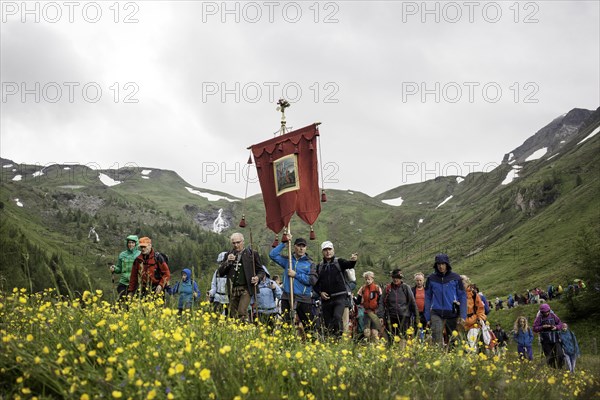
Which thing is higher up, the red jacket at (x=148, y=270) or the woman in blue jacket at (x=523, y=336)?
the red jacket at (x=148, y=270)

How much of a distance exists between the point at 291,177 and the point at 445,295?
186 inches

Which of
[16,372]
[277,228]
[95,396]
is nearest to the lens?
[95,396]

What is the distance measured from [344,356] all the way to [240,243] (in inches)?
Result: 224

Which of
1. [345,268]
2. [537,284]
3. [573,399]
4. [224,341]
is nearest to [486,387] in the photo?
[573,399]

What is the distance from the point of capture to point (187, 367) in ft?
13.7

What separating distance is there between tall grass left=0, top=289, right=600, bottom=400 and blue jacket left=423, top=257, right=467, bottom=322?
4.71 meters

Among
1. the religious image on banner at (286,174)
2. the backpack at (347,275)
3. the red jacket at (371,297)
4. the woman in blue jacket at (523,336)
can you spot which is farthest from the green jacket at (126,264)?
the woman in blue jacket at (523,336)

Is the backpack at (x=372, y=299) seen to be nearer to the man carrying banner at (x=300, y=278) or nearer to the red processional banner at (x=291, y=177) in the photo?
the man carrying banner at (x=300, y=278)

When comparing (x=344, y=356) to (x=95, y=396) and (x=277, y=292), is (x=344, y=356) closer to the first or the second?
(x=95, y=396)

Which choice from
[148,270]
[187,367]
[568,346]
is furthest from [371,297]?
[187,367]

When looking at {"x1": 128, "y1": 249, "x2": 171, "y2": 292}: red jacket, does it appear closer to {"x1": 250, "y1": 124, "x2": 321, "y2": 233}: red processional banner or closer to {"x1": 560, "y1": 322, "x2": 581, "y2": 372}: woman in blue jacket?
{"x1": 250, "y1": 124, "x2": 321, "y2": 233}: red processional banner

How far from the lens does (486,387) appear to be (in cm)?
468

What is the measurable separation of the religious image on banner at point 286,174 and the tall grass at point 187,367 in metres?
6.39

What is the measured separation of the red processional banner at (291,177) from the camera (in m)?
12.0
